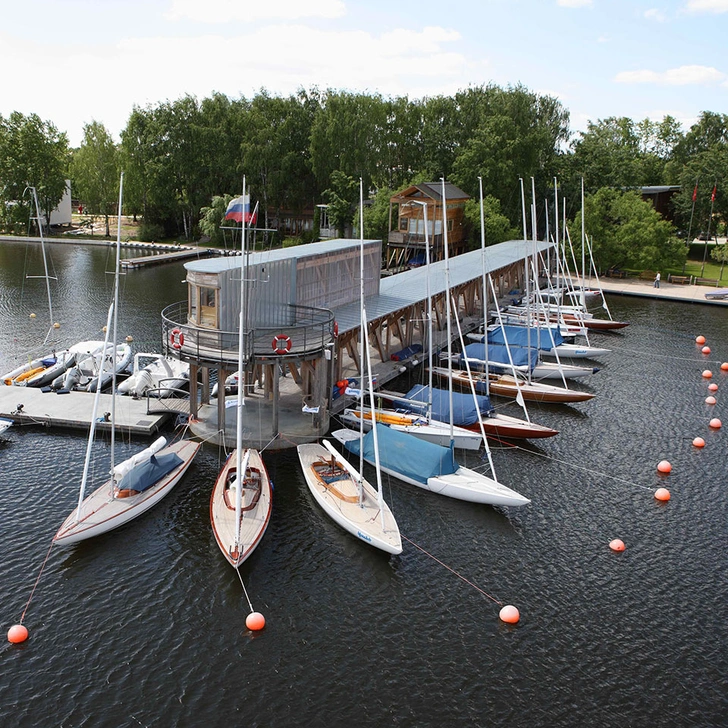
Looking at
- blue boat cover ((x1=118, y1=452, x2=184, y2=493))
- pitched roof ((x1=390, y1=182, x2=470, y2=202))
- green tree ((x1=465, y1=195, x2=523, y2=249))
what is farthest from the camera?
green tree ((x1=465, y1=195, x2=523, y2=249))

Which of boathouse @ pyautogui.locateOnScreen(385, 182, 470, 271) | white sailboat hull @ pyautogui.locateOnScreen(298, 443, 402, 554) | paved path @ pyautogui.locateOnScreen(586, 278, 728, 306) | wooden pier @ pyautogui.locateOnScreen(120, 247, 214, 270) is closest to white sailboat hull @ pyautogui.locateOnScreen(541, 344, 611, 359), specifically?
white sailboat hull @ pyautogui.locateOnScreen(298, 443, 402, 554)

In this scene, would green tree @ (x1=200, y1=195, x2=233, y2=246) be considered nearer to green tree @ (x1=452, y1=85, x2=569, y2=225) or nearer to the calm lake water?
green tree @ (x1=452, y1=85, x2=569, y2=225)

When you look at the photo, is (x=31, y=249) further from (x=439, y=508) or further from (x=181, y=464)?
(x=439, y=508)

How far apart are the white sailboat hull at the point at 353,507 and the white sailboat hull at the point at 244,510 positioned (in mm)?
2300

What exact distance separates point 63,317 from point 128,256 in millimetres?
41813

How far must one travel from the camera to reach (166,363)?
46.6 metres

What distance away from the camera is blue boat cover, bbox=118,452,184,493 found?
105ft

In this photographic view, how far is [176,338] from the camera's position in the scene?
3747cm

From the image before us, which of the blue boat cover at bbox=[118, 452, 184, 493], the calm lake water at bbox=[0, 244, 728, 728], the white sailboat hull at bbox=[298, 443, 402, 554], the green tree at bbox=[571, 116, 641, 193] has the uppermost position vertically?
the green tree at bbox=[571, 116, 641, 193]

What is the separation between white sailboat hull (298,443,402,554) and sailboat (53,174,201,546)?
6.43m

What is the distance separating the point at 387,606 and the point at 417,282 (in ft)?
131

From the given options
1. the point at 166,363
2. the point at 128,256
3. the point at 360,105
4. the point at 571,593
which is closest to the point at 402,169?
the point at 360,105

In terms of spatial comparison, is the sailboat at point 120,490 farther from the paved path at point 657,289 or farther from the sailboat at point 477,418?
the paved path at point 657,289

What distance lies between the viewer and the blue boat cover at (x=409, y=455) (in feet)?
114
